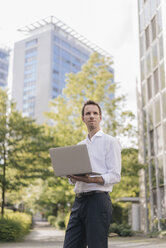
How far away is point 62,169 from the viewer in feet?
8.77

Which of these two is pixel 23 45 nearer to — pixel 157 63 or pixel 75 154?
pixel 157 63

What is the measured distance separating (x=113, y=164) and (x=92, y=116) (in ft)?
1.56

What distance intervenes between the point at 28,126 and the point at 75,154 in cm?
1343

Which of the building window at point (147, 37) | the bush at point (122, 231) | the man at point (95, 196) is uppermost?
the building window at point (147, 37)

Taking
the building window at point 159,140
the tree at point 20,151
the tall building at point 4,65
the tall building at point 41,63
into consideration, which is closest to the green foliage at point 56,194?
the tree at point 20,151

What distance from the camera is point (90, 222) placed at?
259 cm

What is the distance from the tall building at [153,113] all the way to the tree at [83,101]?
6.83 ft

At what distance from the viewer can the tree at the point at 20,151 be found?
591 inches

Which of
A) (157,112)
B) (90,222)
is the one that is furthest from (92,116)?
(157,112)

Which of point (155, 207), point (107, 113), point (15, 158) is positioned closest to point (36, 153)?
point (15, 158)

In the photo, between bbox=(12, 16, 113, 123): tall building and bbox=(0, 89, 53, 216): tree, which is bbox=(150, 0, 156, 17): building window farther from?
bbox=(12, 16, 113, 123): tall building

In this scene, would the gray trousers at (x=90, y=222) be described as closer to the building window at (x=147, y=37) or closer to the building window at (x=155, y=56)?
the building window at (x=155, y=56)

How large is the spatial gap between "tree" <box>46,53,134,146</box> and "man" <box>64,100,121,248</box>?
1351 cm

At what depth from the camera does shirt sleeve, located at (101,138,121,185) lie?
8.71ft
